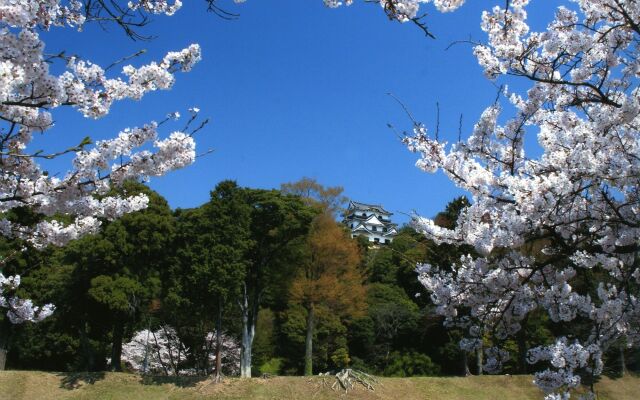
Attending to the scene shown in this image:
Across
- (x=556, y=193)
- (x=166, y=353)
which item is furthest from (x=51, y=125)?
(x=166, y=353)

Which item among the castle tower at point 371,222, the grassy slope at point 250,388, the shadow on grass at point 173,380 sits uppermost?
the castle tower at point 371,222

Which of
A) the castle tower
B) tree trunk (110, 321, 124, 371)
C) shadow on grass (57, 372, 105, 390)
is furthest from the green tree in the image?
the castle tower

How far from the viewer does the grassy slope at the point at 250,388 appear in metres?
16.1

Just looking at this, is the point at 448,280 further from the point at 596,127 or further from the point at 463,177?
the point at 596,127

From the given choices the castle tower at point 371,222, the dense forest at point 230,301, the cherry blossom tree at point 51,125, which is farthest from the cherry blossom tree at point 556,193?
the castle tower at point 371,222

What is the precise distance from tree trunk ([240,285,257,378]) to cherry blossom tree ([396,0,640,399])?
15.6 m

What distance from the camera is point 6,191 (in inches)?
154

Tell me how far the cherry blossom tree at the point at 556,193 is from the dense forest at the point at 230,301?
11.8m

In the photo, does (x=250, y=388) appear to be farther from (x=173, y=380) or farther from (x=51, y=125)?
(x=51, y=125)

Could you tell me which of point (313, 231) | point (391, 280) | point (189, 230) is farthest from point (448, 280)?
point (391, 280)

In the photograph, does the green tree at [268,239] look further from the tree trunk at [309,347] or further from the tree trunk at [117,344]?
the tree trunk at [117,344]

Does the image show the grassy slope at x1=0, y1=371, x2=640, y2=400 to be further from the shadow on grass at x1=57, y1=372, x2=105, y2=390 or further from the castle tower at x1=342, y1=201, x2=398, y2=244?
the castle tower at x1=342, y1=201, x2=398, y2=244

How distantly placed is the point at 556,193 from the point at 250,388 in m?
14.9

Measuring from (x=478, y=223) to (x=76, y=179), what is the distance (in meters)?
3.26
